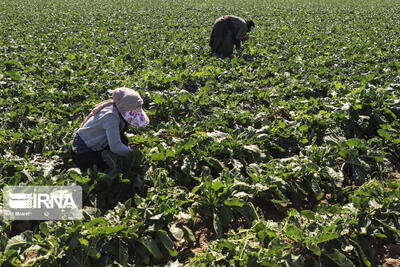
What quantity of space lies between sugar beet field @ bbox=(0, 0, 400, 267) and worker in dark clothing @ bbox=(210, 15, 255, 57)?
740mm

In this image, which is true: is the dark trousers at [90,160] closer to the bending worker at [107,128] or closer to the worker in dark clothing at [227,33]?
the bending worker at [107,128]

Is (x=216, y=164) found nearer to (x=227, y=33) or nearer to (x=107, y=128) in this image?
(x=107, y=128)

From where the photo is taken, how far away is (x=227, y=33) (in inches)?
340

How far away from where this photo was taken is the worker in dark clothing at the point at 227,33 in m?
8.68

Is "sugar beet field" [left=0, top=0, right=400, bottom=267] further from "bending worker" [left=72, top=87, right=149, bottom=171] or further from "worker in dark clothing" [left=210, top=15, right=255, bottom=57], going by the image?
"worker in dark clothing" [left=210, top=15, right=255, bottom=57]

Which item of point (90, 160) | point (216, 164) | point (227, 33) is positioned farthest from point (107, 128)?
point (227, 33)

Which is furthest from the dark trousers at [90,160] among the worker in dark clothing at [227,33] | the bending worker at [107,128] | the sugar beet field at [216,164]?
the worker in dark clothing at [227,33]

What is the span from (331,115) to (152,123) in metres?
3.05

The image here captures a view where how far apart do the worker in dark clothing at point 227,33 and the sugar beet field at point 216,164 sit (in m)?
0.74

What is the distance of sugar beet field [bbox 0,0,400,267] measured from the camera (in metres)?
2.73

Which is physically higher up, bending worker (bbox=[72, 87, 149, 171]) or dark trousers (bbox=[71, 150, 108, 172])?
bending worker (bbox=[72, 87, 149, 171])

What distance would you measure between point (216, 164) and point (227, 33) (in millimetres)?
5855

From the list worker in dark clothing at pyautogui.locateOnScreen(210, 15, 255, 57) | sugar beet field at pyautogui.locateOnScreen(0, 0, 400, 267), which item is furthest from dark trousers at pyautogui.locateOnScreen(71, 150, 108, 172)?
worker in dark clothing at pyautogui.locateOnScreen(210, 15, 255, 57)

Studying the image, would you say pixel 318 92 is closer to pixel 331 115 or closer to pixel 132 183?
pixel 331 115
